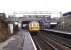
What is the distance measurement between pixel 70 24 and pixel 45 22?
974 centimetres

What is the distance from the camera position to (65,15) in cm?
8819

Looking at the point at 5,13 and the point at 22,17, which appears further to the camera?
the point at 22,17

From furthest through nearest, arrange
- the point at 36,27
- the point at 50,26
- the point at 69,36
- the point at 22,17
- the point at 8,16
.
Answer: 1. the point at 50,26
2. the point at 22,17
3. the point at 8,16
4. the point at 36,27
5. the point at 69,36

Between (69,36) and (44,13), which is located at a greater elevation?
(44,13)

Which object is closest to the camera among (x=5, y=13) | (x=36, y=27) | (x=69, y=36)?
(x=69, y=36)

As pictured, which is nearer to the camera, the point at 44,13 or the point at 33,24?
the point at 33,24

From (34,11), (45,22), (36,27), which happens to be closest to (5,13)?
(34,11)

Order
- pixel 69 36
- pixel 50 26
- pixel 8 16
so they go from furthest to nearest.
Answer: pixel 50 26 < pixel 8 16 < pixel 69 36

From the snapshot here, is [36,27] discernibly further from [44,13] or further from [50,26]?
[50,26]

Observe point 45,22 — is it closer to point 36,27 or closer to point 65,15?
point 65,15

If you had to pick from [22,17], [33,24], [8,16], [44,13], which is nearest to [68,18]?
[44,13]

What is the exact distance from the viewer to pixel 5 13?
77.7 m

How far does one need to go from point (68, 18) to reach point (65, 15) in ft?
11.9

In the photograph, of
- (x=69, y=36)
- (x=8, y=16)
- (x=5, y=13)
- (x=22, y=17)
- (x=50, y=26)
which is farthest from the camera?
(x=50, y=26)
